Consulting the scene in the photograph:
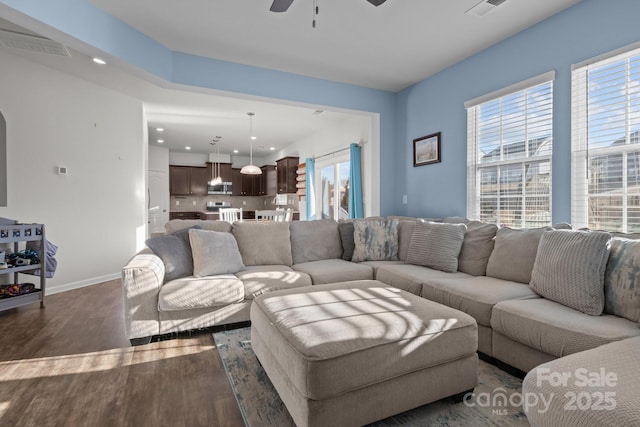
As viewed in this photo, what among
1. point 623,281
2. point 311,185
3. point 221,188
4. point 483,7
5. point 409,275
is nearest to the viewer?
point 623,281

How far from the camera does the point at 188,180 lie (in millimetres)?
9391

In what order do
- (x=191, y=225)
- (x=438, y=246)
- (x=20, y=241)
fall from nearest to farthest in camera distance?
(x=438, y=246) < (x=191, y=225) < (x=20, y=241)

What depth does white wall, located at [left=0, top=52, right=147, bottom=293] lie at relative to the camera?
379 cm

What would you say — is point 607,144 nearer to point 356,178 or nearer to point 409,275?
point 409,275

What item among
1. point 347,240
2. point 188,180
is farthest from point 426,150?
point 188,180

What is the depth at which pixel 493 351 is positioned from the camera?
218 centimetres

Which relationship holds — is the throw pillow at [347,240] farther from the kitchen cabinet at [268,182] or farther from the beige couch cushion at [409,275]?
the kitchen cabinet at [268,182]

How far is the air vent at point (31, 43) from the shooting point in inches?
121

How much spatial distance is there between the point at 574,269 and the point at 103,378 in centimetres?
302

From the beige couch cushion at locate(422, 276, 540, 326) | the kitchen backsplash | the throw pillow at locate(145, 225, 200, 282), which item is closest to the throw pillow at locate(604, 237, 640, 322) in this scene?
the beige couch cushion at locate(422, 276, 540, 326)

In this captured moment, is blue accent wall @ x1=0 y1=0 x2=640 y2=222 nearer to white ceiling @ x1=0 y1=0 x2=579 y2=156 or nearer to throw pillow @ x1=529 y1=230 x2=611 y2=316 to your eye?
white ceiling @ x1=0 y1=0 x2=579 y2=156

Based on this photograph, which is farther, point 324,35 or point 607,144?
point 324,35

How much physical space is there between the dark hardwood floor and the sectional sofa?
11.8 inches

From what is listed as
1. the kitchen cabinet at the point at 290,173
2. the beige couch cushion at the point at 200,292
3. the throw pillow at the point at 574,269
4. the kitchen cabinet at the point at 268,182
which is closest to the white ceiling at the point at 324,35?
the throw pillow at the point at 574,269
